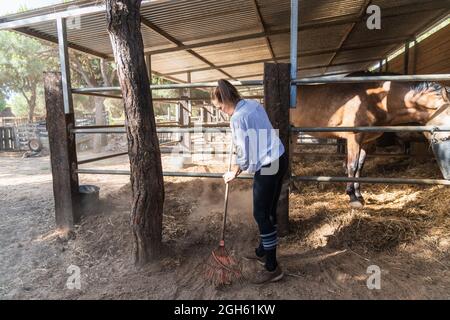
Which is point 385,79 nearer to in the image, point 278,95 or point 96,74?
point 278,95

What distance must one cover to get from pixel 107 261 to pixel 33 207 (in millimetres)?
2376

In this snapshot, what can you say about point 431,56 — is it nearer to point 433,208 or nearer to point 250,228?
point 433,208

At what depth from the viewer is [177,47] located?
5.64 metres

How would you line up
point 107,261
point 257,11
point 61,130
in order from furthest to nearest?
point 257,11 → point 61,130 → point 107,261

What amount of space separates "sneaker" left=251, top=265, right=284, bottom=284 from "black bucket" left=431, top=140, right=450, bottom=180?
80.3 inches

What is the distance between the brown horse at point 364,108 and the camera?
3.96 m

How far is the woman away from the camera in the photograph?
93.4 inches

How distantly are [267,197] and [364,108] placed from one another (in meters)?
2.92

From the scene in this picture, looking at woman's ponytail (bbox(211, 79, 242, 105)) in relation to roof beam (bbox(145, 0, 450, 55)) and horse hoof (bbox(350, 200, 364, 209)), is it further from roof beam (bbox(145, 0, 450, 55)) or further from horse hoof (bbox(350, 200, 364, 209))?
roof beam (bbox(145, 0, 450, 55))

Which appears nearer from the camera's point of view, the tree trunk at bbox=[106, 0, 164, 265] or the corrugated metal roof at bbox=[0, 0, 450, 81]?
the tree trunk at bbox=[106, 0, 164, 265]

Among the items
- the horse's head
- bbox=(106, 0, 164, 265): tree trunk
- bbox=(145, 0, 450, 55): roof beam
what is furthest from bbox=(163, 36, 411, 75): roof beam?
bbox=(106, 0, 164, 265): tree trunk

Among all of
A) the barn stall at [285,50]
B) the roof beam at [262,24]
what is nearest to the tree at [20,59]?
the barn stall at [285,50]

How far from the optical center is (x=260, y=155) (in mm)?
2430
